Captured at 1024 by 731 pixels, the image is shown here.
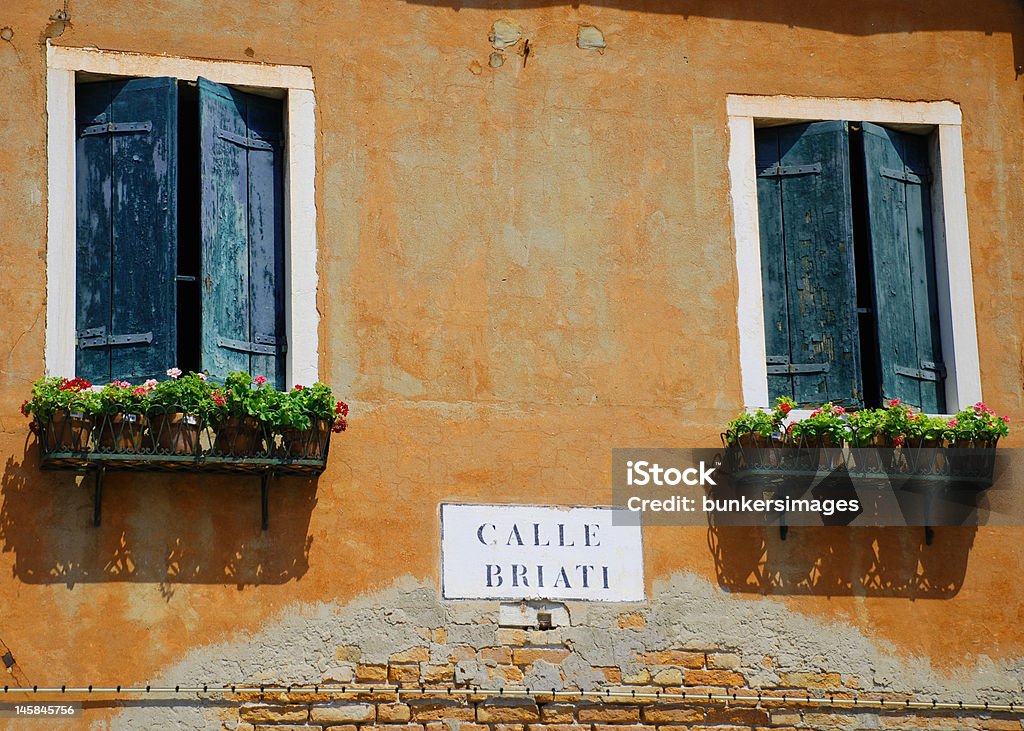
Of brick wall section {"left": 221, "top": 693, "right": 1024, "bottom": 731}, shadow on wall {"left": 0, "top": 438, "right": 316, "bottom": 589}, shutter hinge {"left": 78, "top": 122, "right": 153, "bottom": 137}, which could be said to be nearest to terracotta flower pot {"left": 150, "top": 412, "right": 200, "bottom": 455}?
shadow on wall {"left": 0, "top": 438, "right": 316, "bottom": 589}

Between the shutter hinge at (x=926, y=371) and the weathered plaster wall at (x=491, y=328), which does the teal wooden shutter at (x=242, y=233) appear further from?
the shutter hinge at (x=926, y=371)

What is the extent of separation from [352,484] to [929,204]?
3.37m

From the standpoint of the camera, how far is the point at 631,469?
9492 millimetres

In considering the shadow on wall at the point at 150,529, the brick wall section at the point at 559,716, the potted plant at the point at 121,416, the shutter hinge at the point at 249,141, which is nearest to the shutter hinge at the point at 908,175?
the brick wall section at the point at 559,716

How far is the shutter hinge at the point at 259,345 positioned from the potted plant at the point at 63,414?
29.5 inches

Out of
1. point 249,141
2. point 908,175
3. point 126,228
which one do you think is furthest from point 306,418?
point 908,175

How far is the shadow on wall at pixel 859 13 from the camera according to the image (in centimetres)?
1020

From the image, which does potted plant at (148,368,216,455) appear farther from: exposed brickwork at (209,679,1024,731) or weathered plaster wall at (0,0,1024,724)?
exposed brickwork at (209,679,1024,731)

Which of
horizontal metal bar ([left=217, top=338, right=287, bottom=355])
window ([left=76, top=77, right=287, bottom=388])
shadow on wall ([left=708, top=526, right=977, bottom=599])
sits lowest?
shadow on wall ([left=708, top=526, right=977, bottom=599])

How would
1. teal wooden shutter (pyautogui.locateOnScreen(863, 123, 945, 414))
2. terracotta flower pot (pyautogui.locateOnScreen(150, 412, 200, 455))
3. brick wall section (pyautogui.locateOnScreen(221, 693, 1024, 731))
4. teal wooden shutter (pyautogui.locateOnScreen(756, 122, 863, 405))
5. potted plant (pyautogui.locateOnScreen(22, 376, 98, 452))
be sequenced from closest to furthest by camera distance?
potted plant (pyautogui.locateOnScreen(22, 376, 98, 452)) < terracotta flower pot (pyautogui.locateOnScreen(150, 412, 200, 455)) < brick wall section (pyautogui.locateOnScreen(221, 693, 1024, 731)) < teal wooden shutter (pyautogui.locateOnScreen(756, 122, 863, 405)) < teal wooden shutter (pyautogui.locateOnScreen(863, 123, 945, 414))

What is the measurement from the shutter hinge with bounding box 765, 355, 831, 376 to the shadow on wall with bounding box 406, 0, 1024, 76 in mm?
1391

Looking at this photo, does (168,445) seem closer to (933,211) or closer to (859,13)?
(933,211)

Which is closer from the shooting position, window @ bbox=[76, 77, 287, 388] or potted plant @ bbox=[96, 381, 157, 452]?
potted plant @ bbox=[96, 381, 157, 452]

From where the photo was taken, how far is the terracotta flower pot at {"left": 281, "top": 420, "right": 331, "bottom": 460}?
8.84 m
